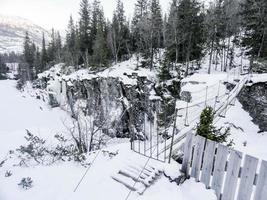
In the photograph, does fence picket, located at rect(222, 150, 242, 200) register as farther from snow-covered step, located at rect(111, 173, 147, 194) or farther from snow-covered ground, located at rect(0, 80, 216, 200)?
snow-covered step, located at rect(111, 173, 147, 194)

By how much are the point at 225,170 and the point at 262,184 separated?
0.62 meters

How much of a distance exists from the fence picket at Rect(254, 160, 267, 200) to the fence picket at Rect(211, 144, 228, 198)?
21.8 inches

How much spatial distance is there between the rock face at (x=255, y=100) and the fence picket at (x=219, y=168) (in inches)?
309

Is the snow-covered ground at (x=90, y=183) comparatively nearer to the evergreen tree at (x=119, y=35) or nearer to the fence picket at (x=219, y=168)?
the fence picket at (x=219, y=168)

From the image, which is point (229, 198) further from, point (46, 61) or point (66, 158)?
point (46, 61)

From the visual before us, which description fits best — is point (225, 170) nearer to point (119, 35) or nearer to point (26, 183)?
point (26, 183)

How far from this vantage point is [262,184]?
3008 mm

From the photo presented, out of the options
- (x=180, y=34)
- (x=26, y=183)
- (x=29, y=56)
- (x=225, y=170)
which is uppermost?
(x=180, y=34)

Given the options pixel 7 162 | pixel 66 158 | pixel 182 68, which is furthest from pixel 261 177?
pixel 182 68

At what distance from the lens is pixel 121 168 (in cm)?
450

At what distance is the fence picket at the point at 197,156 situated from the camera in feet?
12.4

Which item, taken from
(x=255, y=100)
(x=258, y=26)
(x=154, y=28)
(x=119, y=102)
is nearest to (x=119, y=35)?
(x=154, y=28)

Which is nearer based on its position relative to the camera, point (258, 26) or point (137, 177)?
point (137, 177)

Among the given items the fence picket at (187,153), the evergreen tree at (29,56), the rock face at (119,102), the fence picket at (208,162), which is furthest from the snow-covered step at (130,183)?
the evergreen tree at (29,56)
